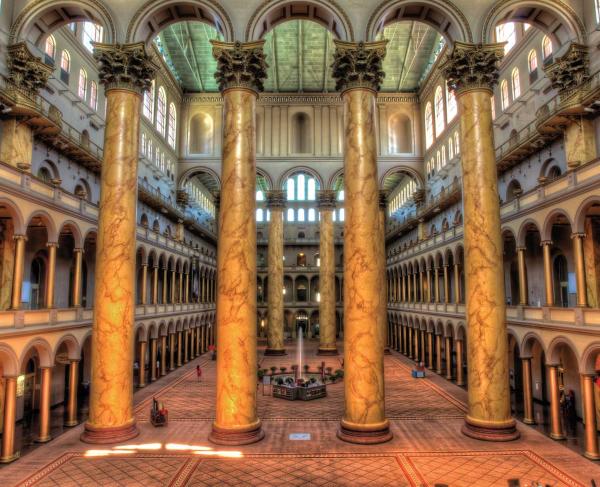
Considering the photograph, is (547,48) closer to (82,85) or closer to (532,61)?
(532,61)

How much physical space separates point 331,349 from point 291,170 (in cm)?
1472

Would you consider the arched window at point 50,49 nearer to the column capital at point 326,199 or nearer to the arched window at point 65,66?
the arched window at point 65,66

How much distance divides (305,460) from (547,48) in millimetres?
20076

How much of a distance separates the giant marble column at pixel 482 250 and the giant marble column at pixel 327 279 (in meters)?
22.5

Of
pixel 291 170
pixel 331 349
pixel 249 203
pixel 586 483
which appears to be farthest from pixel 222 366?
pixel 291 170

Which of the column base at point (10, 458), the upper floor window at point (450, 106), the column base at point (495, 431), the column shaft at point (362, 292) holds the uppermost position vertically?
the upper floor window at point (450, 106)

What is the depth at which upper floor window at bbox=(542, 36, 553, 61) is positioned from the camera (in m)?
21.4

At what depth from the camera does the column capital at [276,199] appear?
39.1 meters

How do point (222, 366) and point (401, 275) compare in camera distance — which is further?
point (401, 275)

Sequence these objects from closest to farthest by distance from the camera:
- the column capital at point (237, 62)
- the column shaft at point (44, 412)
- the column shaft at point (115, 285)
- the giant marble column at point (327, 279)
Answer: the column shaft at point (115, 285) < the column capital at point (237, 62) < the column shaft at point (44, 412) < the giant marble column at point (327, 279)

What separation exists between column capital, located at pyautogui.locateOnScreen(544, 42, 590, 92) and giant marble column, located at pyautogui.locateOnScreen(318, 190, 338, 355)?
21.3 m

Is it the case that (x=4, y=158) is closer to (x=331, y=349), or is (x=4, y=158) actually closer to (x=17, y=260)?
(x=17, y=260)

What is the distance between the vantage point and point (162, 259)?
31.6m

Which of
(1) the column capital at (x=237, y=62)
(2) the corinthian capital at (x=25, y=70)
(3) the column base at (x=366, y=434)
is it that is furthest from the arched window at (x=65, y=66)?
(3) the column base at (x=366, y=434)
